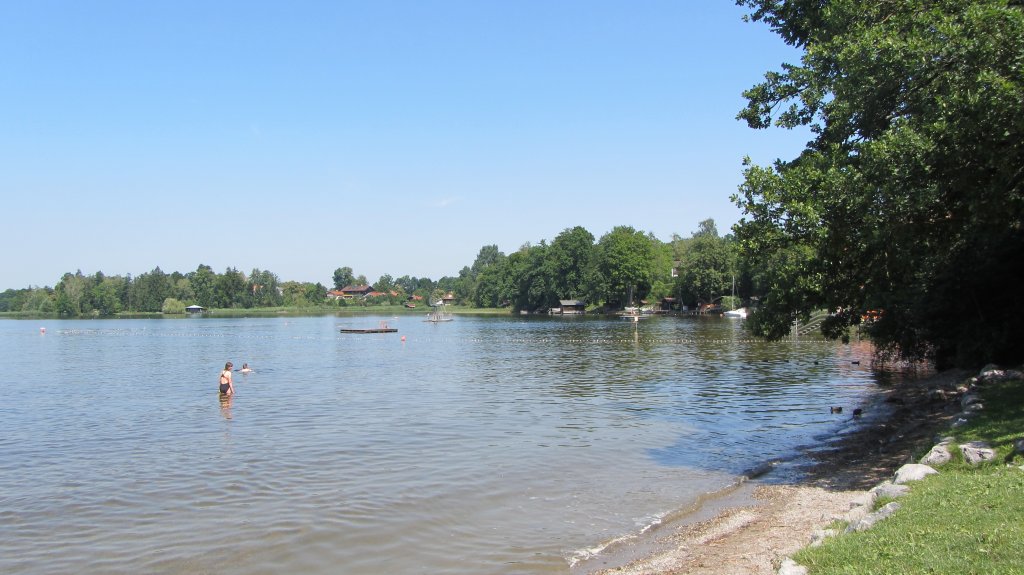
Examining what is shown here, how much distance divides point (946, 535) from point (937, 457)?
4495 mm

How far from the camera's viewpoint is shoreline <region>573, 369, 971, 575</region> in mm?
10336

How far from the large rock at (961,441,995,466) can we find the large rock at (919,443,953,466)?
10.7 inches

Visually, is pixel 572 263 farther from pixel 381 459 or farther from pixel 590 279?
pixel 381 459

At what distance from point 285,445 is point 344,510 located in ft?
24.4

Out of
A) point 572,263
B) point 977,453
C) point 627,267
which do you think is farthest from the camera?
point 572,263

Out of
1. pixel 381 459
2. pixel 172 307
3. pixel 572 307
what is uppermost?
pixel 172 307

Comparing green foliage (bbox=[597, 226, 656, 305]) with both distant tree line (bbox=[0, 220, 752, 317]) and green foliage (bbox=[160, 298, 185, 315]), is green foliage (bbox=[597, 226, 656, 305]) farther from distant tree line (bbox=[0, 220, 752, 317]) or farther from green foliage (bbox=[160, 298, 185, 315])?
green foliage (bbox=[160, 298, 185, 315])

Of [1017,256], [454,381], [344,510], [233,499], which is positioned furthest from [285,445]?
[1017,256]

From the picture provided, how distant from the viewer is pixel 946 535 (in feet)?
25.3

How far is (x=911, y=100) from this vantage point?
1416 cm

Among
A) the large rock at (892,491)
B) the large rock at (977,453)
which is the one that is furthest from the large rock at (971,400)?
the large rock at (892,491)

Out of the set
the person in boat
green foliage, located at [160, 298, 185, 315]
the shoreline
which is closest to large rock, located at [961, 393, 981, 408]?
the shoreline

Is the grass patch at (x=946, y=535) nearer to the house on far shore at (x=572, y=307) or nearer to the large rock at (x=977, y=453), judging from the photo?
the large rock at (x=977, y=453)

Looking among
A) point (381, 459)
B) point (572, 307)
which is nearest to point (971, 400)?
point (381, 459)
